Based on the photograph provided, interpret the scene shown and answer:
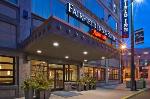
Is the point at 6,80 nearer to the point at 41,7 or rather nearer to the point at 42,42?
the point at 42,42

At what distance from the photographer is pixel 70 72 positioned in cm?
3378

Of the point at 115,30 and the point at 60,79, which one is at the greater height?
the point at 115,30

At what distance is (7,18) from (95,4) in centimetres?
2228

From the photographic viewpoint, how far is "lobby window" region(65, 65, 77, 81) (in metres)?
33.1

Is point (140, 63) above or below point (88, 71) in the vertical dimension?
above

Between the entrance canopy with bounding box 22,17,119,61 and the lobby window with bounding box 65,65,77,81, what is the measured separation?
4213 millimetres

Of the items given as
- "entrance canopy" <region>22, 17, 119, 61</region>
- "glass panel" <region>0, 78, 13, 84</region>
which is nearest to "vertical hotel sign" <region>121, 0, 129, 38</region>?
"entrance canopy" <region>22, 17, 119, 61</region>

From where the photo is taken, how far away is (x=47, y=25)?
20.7 m

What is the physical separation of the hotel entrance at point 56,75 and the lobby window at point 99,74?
1163 centimetres

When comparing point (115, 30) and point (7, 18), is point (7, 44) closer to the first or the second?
point (7, 18)

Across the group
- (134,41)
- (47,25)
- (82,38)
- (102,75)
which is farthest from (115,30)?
(47,25)

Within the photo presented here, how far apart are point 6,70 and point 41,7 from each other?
6.71 m

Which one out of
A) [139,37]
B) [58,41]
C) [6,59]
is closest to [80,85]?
[58,41]

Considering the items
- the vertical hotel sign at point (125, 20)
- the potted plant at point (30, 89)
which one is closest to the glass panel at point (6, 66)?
the potted plant at point (30, 89)
